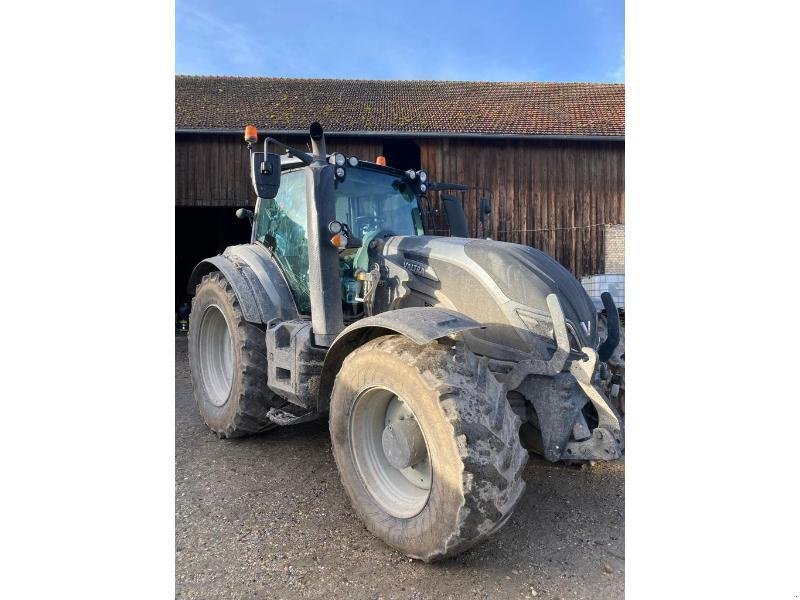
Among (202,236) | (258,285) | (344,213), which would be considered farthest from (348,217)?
(202,236)

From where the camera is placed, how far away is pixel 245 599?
1.90 meters

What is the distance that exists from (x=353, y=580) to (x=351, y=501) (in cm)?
43

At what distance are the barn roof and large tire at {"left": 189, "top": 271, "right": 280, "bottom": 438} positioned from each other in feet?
9.14

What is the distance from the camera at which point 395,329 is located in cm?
214

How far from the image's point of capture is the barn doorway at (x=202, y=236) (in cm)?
333

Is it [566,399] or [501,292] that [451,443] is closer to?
[566,399]

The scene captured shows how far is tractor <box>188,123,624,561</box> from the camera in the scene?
1926 mm

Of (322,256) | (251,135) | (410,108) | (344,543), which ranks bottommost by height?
(344,543)

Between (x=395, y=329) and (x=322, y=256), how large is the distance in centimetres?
94

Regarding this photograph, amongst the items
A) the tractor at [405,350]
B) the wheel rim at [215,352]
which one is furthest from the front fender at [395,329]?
the wheel rim at [215,352]

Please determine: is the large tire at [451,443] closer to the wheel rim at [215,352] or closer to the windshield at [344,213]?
the windshield at [344,213]
